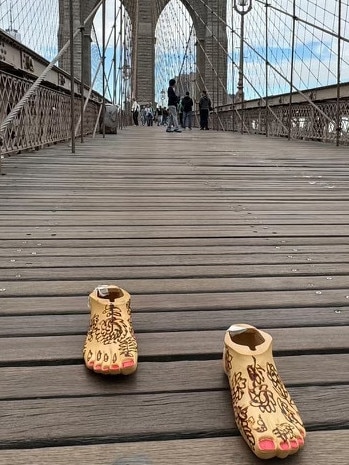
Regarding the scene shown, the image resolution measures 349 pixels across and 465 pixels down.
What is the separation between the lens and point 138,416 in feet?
2.30

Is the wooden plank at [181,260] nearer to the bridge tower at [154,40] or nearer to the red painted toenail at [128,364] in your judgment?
the red painted toenail at [128,364]

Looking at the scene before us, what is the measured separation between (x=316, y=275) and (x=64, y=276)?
1.65 feet

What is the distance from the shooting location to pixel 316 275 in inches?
49.5

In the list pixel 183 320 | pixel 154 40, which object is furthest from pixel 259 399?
pixel 154 40

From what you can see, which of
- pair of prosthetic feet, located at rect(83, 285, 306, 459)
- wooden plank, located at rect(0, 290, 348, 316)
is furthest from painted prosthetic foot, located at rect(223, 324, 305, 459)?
wooden plank, located at rect(0, 290, 348, 316)

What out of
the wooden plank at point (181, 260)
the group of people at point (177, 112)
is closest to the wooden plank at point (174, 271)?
the wooden plank at point (181, 260)

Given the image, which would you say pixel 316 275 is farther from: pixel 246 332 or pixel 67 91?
pixel 67 91

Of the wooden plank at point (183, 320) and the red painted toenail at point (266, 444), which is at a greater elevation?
the wooden plank at point (183, 320)

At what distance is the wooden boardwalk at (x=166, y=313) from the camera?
660 millimetres

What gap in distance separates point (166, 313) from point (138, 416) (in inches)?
13.2

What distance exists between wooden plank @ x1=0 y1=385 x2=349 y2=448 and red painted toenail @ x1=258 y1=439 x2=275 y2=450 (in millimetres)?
54

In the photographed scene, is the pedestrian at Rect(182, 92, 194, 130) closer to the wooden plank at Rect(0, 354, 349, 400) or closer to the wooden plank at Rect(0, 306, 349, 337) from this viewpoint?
the wooden plank at Rect(0, 306, 349, 337)

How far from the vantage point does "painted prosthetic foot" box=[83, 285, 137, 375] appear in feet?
2.59

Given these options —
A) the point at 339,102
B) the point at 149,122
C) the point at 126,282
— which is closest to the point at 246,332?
the point at 126,282
